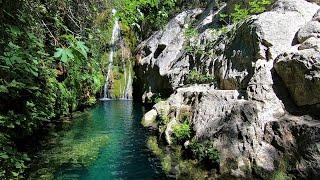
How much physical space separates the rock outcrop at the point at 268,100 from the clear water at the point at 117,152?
2170 millimetres

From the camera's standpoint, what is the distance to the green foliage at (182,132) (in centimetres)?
1311

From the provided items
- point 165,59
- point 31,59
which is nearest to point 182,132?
point 31,59

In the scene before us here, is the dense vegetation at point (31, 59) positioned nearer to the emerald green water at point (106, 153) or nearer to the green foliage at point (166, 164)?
the emerald green water at point (106, 153)

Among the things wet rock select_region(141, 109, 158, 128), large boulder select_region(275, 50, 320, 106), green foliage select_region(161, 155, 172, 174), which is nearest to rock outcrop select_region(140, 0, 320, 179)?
large boulder select_region(275, 50, 320, 106)

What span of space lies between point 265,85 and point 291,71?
3.60ft

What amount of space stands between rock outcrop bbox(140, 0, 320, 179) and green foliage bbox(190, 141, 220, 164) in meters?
0.19

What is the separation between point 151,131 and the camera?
57.2ft

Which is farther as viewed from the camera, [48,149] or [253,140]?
[48,149]

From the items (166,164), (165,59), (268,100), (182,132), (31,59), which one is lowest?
(166,164)

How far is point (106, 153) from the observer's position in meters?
13.1

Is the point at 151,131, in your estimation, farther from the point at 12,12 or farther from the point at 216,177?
the point at 12,12

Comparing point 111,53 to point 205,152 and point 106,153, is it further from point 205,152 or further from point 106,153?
point 205,152

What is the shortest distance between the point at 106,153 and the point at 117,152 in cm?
45

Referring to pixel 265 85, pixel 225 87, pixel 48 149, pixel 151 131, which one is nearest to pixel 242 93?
pixel 265 85
